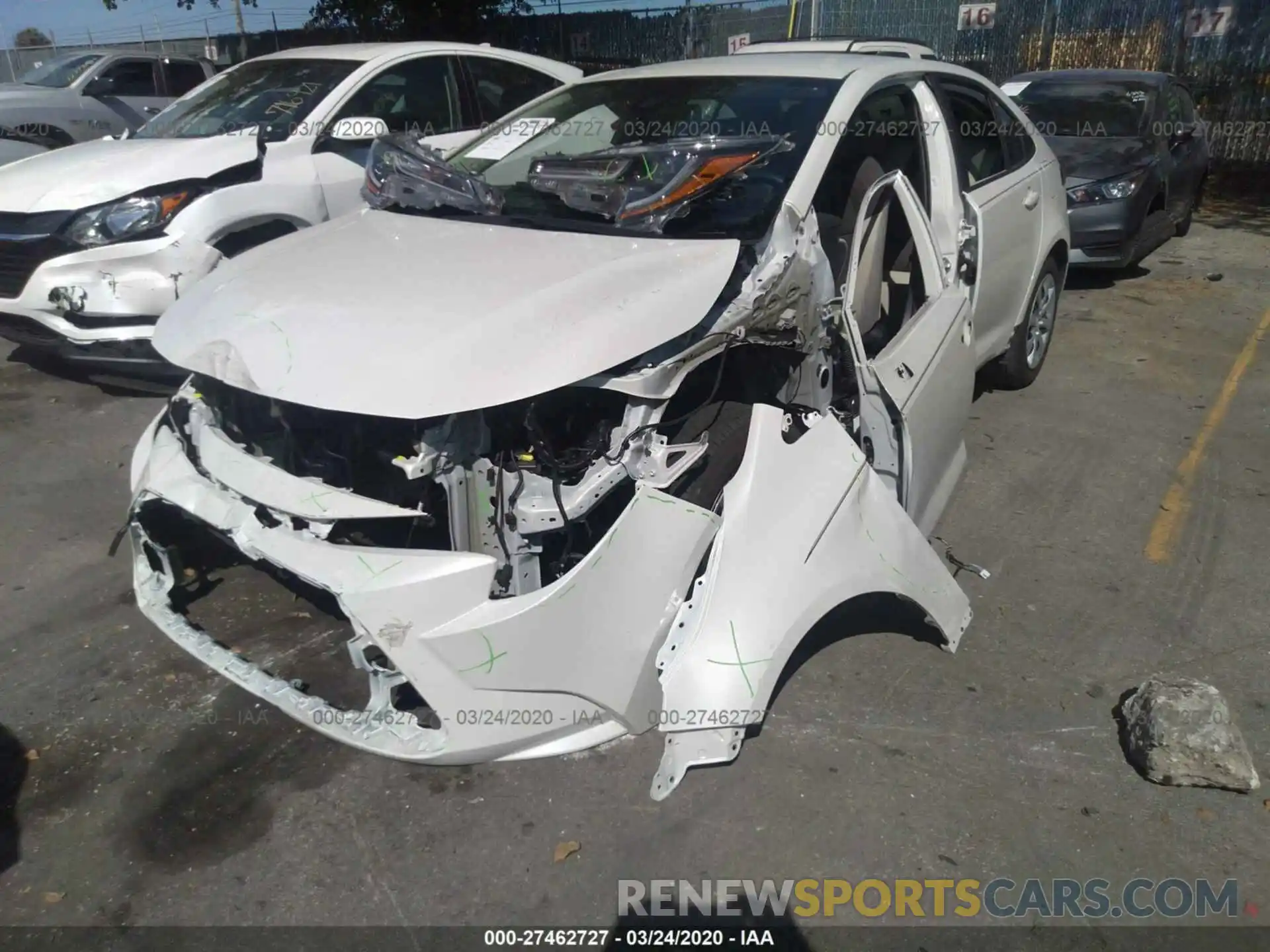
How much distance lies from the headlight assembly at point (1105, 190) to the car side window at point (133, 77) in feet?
33.5

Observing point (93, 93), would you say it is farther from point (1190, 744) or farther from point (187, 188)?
point (1190, 744)

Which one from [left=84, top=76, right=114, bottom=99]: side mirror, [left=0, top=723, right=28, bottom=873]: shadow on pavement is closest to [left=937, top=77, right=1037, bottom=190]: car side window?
[left=0, top=723, right=28, bottom=873]: shadow on pavement

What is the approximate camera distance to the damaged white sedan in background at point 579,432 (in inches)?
97.7

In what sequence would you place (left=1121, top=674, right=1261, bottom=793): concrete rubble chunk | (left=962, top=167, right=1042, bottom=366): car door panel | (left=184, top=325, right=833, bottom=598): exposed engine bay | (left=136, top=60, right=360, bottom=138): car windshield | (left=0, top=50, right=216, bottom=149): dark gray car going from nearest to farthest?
1. (left=184, top=325, right=833, bottom=598): exposed engine bay
2. (left=1121, top=674, right=1261, bottom=793): concrete rubble chunk
3. (left=962, top=167, right=1042, bottom=366): car door panel
4. (left=136, top=60, right=360, bottom=138): car windshield
5. (left=0, top=50, right=216, bottom=149): dark gray car

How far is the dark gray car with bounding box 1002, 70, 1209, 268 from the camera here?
7.75 m

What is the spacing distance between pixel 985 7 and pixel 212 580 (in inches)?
606

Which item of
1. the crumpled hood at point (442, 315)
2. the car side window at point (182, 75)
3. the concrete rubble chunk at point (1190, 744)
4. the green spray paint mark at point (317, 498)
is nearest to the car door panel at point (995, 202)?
the concrete rubble chunk at point (1190, 744)

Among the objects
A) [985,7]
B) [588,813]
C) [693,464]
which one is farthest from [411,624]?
[985,7]

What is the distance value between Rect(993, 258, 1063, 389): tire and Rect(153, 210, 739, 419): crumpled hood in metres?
2.90

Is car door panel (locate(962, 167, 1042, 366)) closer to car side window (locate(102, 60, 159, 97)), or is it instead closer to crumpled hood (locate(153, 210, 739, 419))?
crumpled hood (locate(153, 210, 739, 419))

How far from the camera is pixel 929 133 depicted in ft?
13.6

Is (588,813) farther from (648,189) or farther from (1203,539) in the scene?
(1203,539)

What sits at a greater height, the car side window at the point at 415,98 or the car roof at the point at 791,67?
the car roof at the point at 791,67

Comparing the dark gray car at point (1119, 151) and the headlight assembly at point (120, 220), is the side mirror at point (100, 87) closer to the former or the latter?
the headlight assembly at point (120, 220)
